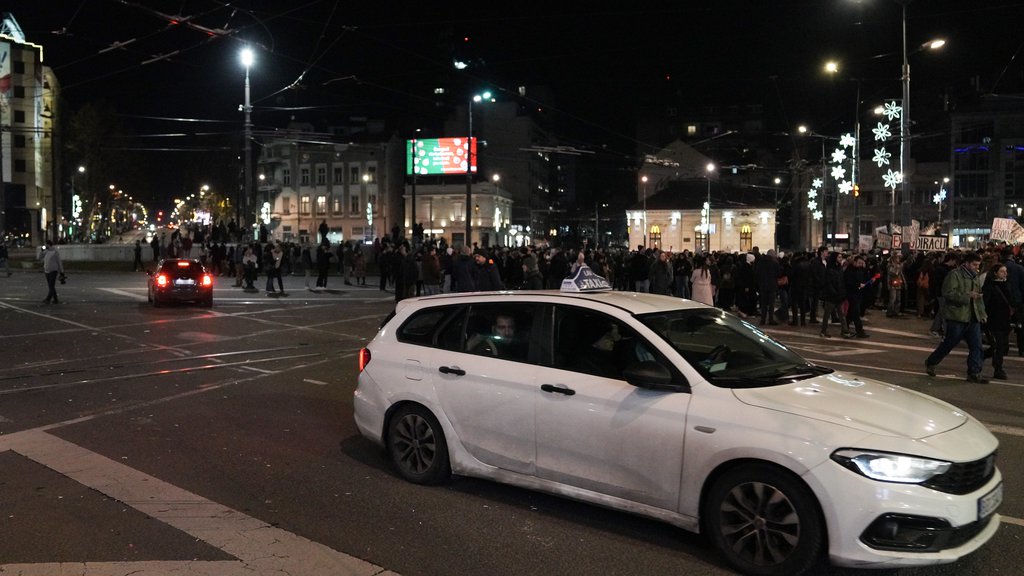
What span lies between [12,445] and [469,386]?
182 inches

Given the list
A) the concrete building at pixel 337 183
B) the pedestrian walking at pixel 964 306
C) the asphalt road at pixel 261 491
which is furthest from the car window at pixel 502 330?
the concrete building at pixel 337 183

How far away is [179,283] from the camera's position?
69.6 feet

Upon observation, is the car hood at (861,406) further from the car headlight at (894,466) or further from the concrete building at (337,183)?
the concrete building at (337,183)

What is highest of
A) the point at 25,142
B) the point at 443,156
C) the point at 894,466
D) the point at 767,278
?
the point at 25,142

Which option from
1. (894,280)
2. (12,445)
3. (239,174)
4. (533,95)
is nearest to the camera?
(12,445)

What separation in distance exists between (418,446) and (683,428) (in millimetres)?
2320

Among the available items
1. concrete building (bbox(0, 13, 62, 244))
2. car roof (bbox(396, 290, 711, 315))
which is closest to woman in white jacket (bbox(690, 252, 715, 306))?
car roof (bbox(396, 290, 711, 315))

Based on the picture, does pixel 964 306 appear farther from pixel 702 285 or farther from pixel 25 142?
pixel 25 142

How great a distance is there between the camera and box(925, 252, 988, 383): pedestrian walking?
1038 cm

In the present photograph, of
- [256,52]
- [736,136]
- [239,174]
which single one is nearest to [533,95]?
[736,136]

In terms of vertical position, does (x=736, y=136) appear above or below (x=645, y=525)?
above

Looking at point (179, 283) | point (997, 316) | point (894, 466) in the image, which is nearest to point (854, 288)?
point (997, 316)

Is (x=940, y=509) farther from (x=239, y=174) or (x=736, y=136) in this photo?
(x=736, y=136)

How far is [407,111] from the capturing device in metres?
90.8
